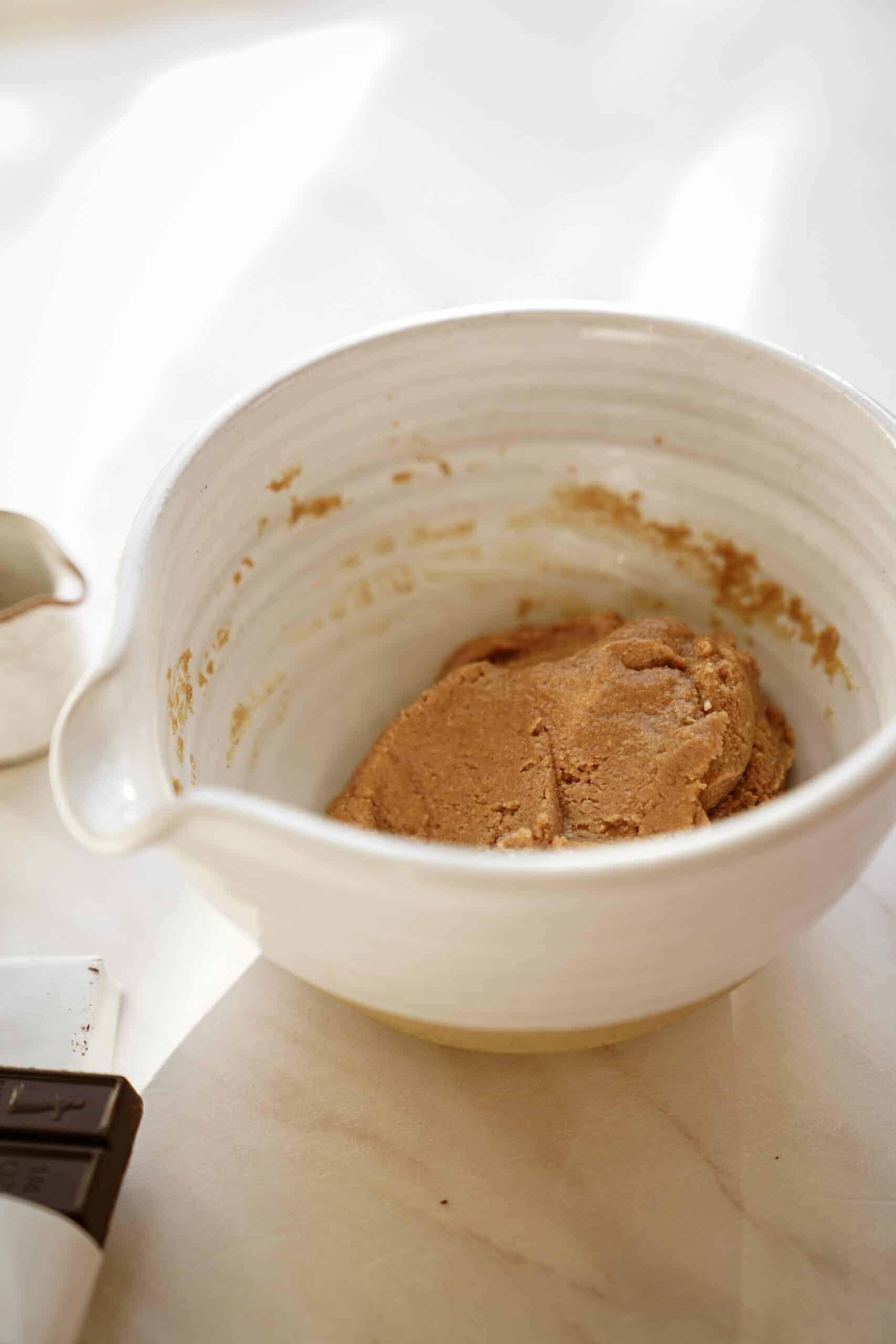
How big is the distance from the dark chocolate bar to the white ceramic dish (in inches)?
5.7

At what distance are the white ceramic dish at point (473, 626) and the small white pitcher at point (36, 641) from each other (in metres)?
0.16

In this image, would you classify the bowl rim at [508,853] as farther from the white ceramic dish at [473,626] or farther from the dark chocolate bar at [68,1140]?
the dark chocolate bar at [68,1140]

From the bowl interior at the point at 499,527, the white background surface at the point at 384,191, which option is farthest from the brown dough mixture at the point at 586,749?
the white background surface at the point at 384,191

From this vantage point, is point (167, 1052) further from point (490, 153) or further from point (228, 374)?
point (490, 153)

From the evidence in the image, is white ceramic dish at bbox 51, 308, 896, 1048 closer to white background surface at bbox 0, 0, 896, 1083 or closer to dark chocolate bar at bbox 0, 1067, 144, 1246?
dark chocolate bar at bbox 0, 1067, 144, 1246

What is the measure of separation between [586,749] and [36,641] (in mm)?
442

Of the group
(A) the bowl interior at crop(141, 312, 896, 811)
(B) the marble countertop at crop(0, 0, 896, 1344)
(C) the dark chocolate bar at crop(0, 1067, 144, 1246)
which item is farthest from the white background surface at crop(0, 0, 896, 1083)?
(C) the dark chocolate bar at crop(0, 1067, 144, 1246)

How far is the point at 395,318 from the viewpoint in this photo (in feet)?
4.45

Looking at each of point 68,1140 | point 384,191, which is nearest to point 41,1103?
point 68,1140

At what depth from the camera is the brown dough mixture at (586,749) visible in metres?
0.84

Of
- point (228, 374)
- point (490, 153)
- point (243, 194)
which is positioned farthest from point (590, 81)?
point (228, 374)

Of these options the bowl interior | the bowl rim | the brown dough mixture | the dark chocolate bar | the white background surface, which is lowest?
the dark chocolate bar

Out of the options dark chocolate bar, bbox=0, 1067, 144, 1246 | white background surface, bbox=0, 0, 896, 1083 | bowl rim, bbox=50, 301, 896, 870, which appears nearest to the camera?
bowl rim, bbox=50, 301, 896, 870

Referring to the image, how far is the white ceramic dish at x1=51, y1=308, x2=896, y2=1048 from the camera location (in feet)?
1.84
